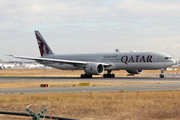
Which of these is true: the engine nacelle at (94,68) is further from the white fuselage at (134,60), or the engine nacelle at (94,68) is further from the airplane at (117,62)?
the white fuselage at (134,60)

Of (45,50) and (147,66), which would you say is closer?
(147,66)

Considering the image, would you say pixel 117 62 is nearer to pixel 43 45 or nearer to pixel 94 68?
pixel 94 68

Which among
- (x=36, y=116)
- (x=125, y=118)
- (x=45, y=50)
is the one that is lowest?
(x=125, y=118)

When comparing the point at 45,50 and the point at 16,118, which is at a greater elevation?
the point at 45,50

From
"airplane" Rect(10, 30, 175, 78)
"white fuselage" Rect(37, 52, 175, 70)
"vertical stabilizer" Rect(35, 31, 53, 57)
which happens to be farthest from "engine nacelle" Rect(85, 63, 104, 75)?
"vertical stabilizer" Rect(35, 31, 53, 57)

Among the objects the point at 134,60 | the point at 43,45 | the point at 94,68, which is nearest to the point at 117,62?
the point at 134,60

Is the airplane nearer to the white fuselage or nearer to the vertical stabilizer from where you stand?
the white fuselage

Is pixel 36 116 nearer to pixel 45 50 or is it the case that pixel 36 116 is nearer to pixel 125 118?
pixel 125 118

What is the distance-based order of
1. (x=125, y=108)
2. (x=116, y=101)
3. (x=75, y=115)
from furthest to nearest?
(x=116, y=101) < (x=125, y=108) < (x=75, y=115)

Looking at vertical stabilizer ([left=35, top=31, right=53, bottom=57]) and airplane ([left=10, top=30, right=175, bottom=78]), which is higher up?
vertical stabilizer ([left=35, top=31, right=53, bottom=57])

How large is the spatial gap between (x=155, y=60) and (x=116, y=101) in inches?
1267


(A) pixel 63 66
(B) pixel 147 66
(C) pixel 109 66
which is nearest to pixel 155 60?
(B) pixel 147 66

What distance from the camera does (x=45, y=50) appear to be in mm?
67625

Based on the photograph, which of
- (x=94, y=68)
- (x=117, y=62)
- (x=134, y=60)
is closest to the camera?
(x=134, y=60)
